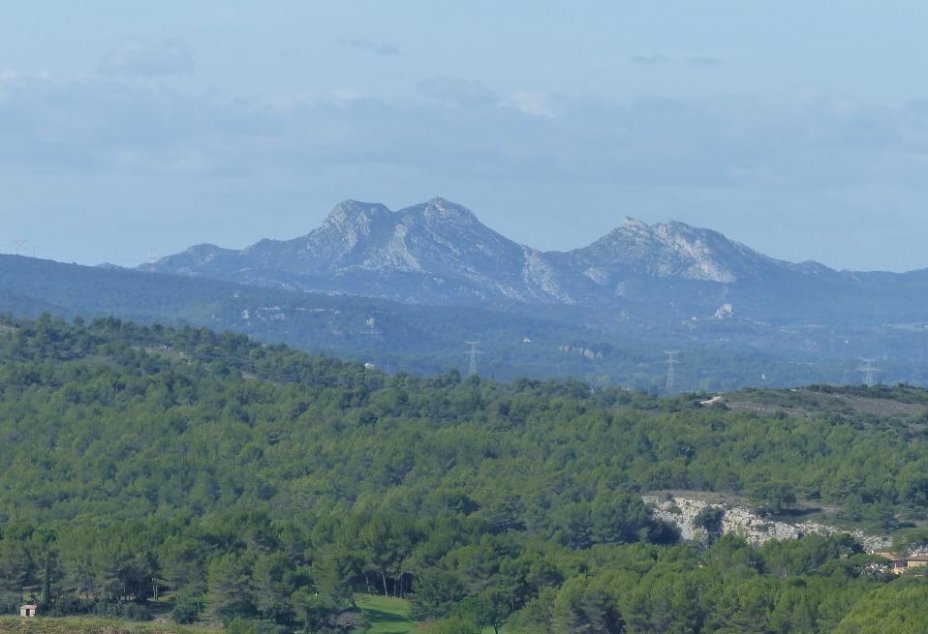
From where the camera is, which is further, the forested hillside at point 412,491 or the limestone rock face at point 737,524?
the limestone rock face at point 737,524

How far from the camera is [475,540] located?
264ft

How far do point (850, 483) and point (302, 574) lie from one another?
33537 mm

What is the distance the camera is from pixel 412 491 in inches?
3844

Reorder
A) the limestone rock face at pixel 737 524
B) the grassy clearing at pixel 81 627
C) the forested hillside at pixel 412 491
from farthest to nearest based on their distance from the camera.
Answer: the limestone rock face at pixel 737 524 → the forested hillside at pixel 412 491 → the grassy clearing at pixel 81 627

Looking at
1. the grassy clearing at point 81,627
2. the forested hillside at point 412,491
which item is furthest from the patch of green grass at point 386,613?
the grassy clearing at point 81,627

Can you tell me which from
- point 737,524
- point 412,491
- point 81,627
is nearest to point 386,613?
point 81,627

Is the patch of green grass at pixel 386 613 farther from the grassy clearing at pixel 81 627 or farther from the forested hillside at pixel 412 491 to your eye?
the grassy clearing at pixel 81 627

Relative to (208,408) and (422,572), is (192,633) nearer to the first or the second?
(422,572)

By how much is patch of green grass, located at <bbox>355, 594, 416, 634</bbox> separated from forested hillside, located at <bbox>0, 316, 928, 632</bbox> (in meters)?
0.78

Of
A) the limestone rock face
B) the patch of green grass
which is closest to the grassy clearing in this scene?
the patch of green grass

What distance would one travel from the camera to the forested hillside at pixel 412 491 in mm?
70938

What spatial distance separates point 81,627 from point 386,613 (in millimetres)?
11538

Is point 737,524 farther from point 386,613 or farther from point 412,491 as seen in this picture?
point 386,613

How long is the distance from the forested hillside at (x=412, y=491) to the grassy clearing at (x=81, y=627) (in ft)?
6.79
